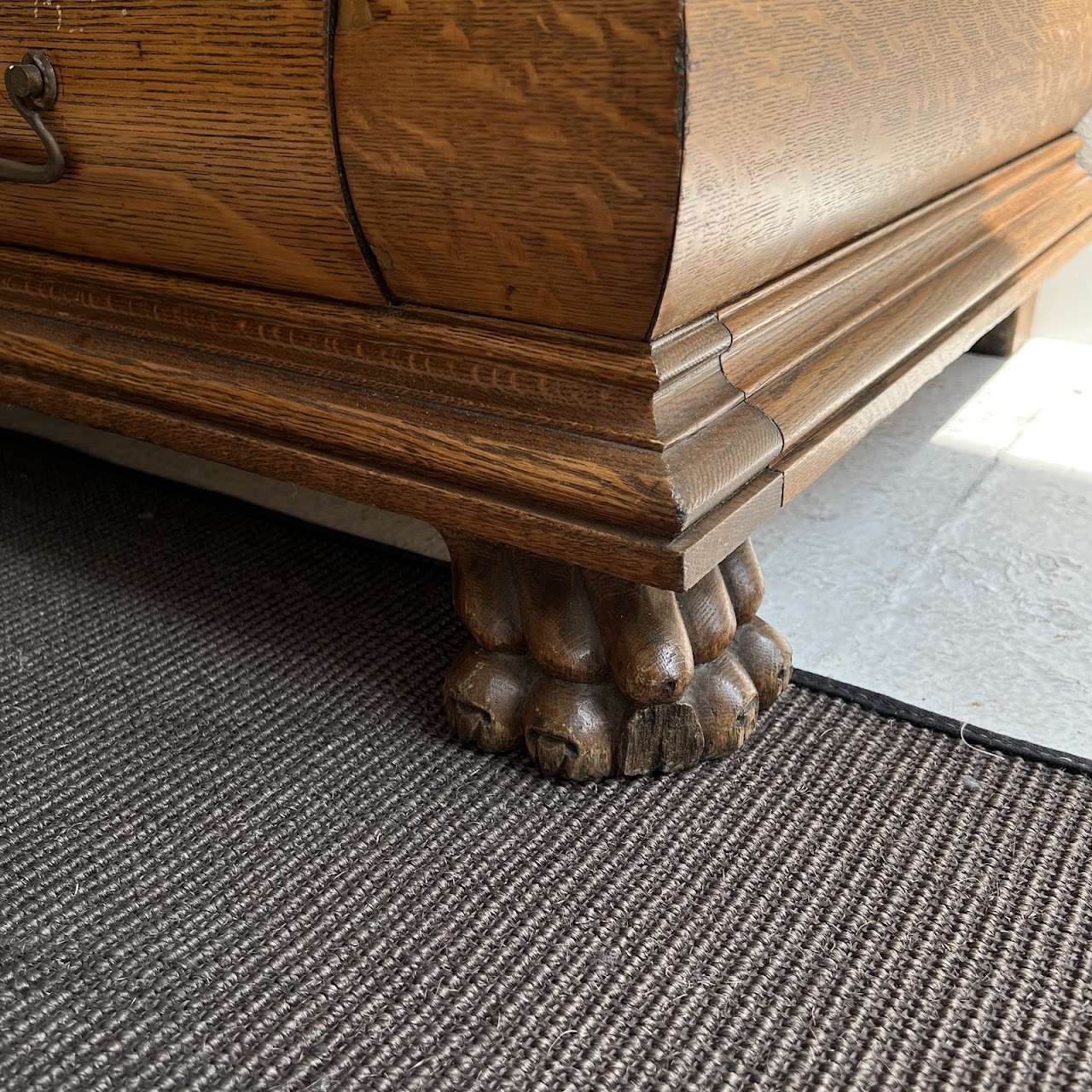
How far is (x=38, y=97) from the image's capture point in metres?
0.59

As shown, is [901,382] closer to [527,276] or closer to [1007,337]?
Result: [527,276]

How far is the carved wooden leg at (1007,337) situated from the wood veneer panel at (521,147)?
83cm

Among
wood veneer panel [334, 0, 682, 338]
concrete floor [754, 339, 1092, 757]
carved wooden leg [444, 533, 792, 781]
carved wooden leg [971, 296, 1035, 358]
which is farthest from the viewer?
carved wooden leg [971, 296, 1035, 358]

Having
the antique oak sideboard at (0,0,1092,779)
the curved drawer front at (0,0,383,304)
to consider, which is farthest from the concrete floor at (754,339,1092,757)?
the curved drawer front at (0,0,383,304)

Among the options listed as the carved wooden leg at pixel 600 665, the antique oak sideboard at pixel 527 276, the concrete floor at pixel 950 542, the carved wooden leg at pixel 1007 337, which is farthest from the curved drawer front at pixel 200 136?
the carved wooden leg at pixel 1007 337

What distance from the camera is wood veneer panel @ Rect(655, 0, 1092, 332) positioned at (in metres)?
0.43

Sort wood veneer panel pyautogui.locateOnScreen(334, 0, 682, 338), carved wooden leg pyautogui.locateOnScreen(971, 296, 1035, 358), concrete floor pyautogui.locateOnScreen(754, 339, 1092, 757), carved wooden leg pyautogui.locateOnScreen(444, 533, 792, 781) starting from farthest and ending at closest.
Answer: carved wooden leg pyautogui.locateOnScreen(971, 296, 1035, 358), concrete floor pyautogui.locateOnScreen(754, 339, 1092, 757), carved wooden leg pyautogui.locateOnScreen(444, 533, 792, 781), wood veneer panel pyautogui.locateOnScreen(334, 0, 682, 338)

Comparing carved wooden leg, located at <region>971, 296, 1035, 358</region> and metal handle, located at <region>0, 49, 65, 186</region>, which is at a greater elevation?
metal handle, located at <region>0, 49, 65, 186</region>

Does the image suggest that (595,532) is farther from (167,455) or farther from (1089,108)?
(1089,108)

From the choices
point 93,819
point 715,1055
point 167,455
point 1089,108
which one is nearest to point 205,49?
point 93,819

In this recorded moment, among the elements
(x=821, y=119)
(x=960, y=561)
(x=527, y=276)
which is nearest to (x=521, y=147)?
(x=527, y=276)

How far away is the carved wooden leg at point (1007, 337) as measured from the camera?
1177mm

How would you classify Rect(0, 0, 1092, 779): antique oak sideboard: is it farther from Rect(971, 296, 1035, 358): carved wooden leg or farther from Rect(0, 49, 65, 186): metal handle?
Rect(971, 296, 1035, 358): carved wooden leg

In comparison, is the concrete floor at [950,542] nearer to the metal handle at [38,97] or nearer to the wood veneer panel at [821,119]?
the wood veneer panel at [821,119]
